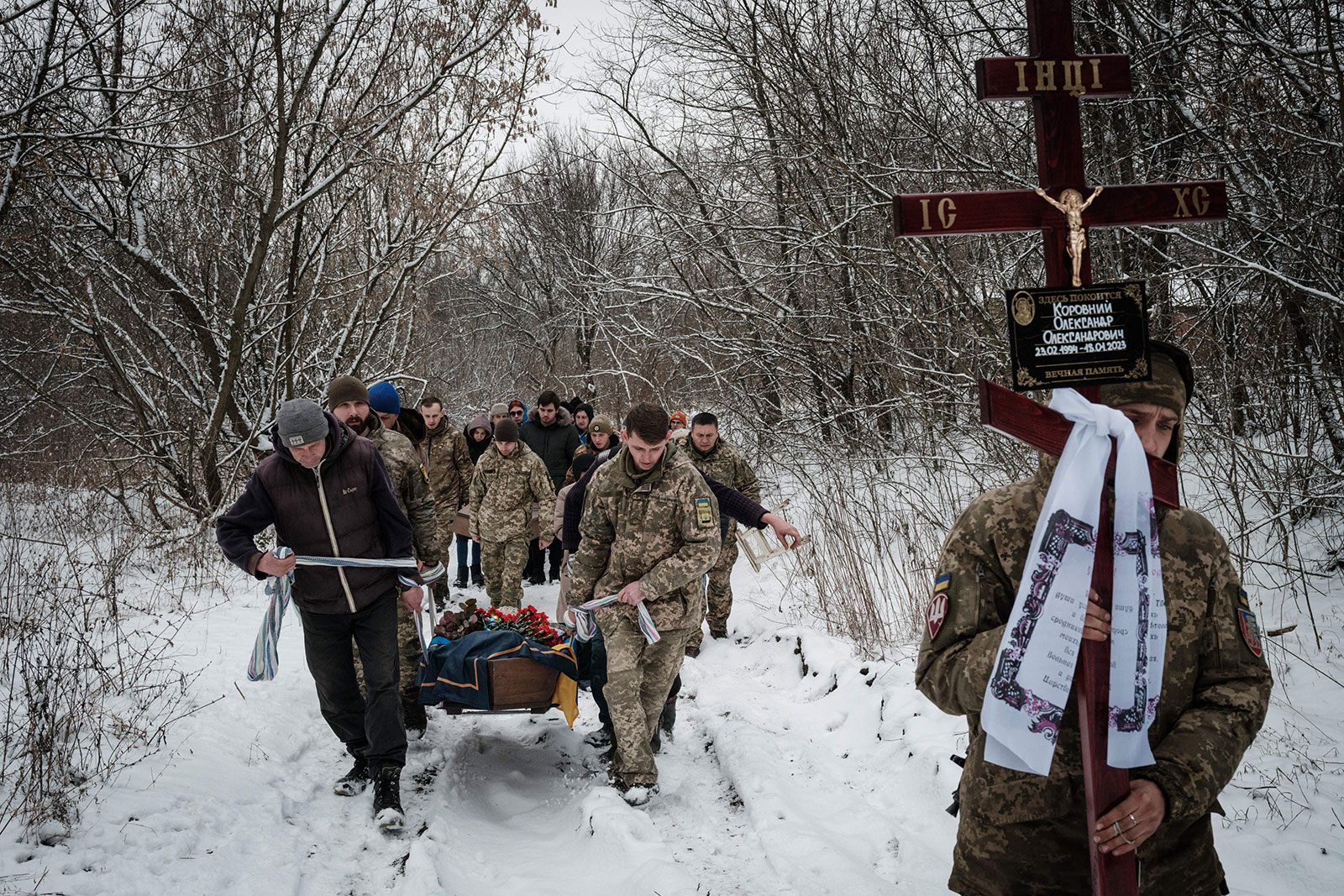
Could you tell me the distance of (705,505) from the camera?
194 inches

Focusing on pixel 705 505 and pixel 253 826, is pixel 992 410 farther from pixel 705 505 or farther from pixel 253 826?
pixel 253 826

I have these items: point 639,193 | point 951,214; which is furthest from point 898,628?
point 639,193

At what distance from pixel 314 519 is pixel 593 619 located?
Answer: 1732mm

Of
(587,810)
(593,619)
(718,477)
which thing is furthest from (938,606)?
(718,477)

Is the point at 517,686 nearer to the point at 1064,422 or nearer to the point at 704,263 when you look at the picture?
the point at 1064,422

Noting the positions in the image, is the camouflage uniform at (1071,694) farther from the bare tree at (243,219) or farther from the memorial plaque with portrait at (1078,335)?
the bare tree at (243,219)

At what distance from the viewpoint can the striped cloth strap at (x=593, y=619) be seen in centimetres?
475

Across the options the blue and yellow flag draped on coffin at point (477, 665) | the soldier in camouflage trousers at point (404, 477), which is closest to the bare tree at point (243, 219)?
the soldier in camouflage trousers at point (404, 477)

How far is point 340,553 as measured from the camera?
4.54 metres

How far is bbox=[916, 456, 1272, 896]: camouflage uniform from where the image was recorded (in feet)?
7.06

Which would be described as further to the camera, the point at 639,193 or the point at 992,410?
the point at 639,193

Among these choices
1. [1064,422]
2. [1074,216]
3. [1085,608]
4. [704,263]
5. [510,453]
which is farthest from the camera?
[704,263]

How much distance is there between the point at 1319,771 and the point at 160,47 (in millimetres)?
10573

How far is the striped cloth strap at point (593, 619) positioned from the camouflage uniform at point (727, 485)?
2.75 m
